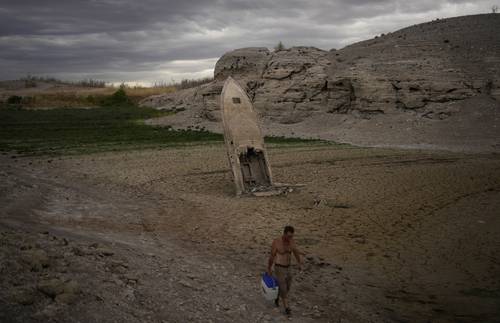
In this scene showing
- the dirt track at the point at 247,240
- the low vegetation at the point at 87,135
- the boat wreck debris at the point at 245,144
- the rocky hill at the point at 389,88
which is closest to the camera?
the dirt track at the point at 247,240

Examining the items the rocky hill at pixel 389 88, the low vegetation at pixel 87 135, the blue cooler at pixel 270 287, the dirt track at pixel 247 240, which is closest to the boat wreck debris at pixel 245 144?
the dirt track at pixel 247 240

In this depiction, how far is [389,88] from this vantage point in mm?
28641

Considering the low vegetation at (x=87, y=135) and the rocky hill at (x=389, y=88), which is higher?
the rocky hill at (x=389, y=88)

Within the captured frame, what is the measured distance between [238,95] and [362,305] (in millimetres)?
10130

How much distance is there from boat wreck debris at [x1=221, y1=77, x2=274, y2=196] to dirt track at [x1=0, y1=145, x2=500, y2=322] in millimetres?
898

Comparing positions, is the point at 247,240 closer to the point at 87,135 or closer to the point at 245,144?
the point at 245,144

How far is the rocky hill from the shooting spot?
25.7 m

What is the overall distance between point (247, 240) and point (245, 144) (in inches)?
217

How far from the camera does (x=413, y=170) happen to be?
17.0 meters

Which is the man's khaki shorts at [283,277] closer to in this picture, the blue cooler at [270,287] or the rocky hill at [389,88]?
the blue cooler at [270,287]

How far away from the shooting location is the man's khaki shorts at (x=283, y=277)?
6645mm

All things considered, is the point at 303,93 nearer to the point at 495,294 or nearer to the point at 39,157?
the point at 39,157

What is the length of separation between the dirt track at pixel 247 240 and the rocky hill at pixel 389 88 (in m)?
8.42

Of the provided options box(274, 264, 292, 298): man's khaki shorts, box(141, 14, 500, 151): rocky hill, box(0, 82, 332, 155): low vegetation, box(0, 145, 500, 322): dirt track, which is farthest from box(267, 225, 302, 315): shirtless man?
box(141, 14, 500, 151): rocky hill
